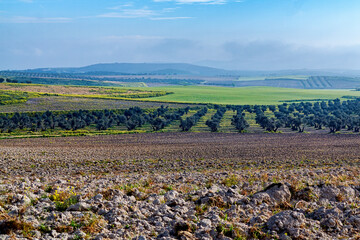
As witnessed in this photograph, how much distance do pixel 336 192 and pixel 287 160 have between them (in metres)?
23.1

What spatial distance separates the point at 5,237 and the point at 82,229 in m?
1.91

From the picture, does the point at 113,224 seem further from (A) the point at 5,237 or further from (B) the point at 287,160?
(B) the point at 287,160

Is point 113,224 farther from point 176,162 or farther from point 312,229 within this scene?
point 176,162

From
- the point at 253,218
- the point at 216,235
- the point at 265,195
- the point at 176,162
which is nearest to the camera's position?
the point at 216,235

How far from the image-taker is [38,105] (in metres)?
121

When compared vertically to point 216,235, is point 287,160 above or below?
below

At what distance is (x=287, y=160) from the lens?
36.6 metres

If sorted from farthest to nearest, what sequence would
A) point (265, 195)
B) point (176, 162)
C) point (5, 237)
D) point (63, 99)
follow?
point (63, 99), point (176, 162), point (265, 195), point (5, 237)

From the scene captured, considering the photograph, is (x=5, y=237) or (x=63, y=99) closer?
(x=5, y=237)

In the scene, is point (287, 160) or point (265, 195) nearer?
point (265, 195)

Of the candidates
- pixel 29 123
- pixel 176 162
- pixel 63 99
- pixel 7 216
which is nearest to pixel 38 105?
pixel 63 99

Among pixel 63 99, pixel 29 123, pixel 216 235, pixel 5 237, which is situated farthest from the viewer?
pixel 63 99

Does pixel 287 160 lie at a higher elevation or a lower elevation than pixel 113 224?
lower

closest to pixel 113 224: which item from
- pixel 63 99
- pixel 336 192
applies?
pixel 336 192
